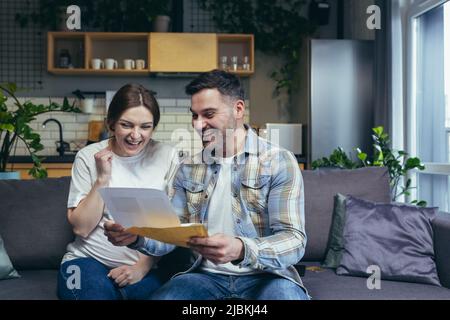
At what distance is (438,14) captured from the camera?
125 inches

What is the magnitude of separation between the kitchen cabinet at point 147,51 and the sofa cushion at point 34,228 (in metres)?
2.45

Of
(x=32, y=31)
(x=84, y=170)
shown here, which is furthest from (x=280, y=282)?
(x=32, y=31)

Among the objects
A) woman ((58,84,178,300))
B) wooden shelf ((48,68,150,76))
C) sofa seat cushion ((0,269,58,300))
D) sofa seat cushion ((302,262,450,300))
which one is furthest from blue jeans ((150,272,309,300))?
wooden shelf ((48,68,150,76))

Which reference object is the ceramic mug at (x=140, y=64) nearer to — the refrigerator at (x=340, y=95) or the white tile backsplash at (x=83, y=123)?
the white tile backsplash at (x=83, y=123)

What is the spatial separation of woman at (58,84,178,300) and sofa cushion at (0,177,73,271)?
0.97 ft

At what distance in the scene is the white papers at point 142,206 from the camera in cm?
115

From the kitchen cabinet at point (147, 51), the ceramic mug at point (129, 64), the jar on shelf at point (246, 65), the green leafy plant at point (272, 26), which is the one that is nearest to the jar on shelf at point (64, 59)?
the kitchen cabinet at point (147, 51)

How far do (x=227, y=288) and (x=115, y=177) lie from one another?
0.46 meters

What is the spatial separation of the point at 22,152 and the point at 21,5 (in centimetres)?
Answer: 124

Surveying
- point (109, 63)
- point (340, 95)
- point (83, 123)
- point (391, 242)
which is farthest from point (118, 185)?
point (83, 123)

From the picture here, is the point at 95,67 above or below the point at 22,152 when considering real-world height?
above

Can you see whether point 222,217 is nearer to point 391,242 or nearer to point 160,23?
point 391,242

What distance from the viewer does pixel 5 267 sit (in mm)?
1778
